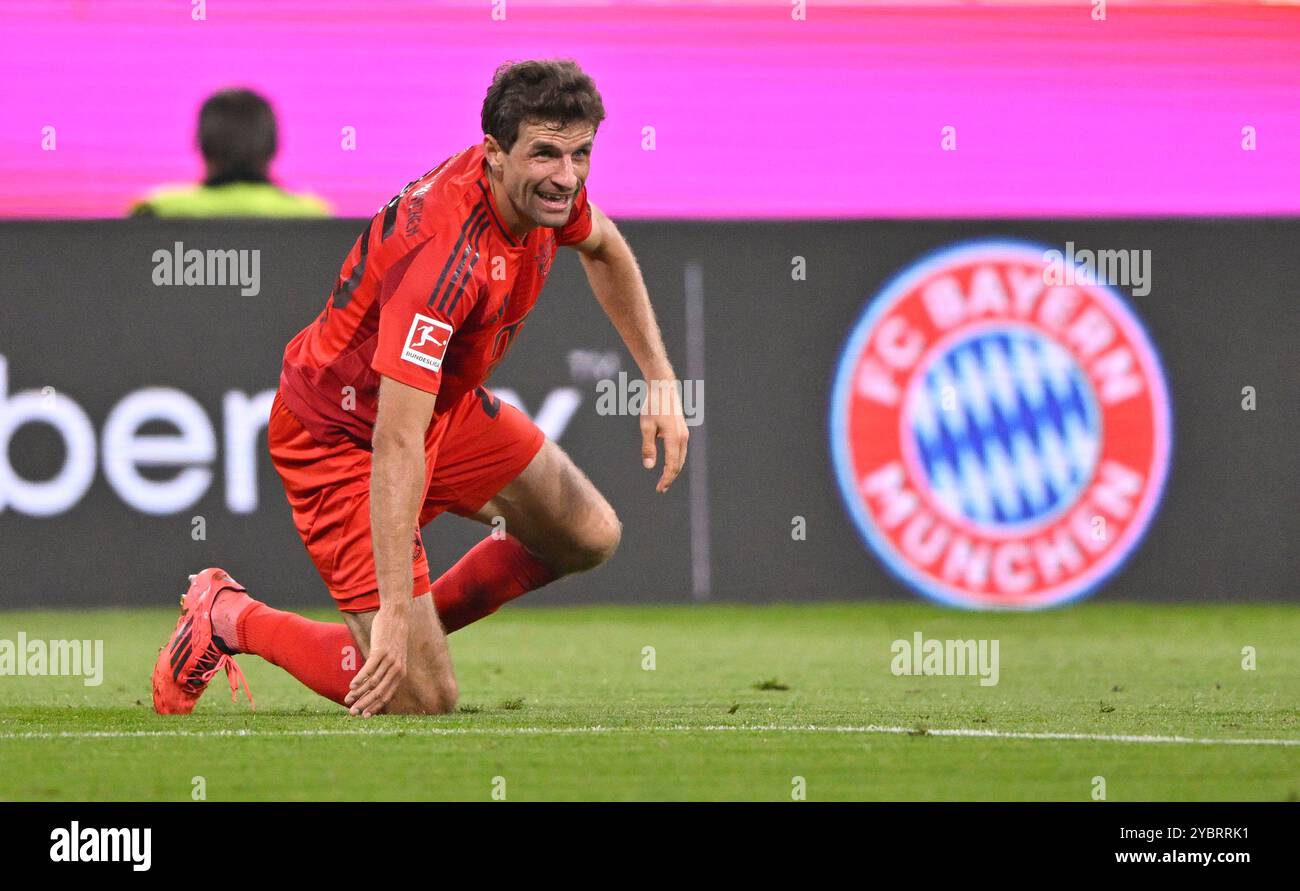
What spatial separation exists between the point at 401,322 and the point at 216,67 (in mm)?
5818

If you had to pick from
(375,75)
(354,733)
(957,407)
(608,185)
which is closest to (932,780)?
(354,733)

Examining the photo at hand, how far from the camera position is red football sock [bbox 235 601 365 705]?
548cm

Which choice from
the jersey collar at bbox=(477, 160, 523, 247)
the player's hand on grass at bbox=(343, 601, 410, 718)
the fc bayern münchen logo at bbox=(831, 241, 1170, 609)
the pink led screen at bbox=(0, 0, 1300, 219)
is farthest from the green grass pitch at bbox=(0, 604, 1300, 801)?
the pink led screen at bbox=(0, 0, 1300, 219)

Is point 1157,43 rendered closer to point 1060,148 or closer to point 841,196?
point 1060,148

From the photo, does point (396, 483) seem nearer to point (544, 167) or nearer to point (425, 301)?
point (425, 301)

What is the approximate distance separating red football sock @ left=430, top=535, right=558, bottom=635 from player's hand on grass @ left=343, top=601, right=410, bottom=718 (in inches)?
48.8

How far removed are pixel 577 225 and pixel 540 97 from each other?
0.61 meters

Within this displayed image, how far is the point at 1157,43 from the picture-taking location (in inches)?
400

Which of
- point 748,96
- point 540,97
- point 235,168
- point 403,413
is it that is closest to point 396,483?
point 403,413

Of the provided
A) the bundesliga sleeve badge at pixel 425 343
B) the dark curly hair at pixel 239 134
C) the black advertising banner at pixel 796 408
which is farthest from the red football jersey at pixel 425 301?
the dark curly hair at pixel 239 134

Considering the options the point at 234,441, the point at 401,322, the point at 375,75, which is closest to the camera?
the point at 401,322

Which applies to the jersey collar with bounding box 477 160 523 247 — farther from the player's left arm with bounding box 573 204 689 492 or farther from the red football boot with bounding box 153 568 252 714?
the red football boot with bounding box 153 568 252 714

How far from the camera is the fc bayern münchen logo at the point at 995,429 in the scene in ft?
29.6

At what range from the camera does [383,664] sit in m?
4.67
